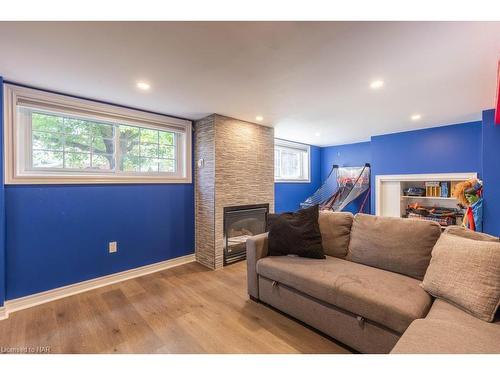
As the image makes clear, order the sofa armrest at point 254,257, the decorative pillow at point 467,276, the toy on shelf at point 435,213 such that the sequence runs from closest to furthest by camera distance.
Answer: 1. the decorative pillow at point 467,276
2. the sofa armrest at point 254,257
3. the toy on shelf at point 435,213

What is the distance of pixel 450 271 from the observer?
50.5 inches

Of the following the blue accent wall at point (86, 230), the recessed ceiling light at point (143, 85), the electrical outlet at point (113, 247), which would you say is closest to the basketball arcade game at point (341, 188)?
the blue accent wall at point (86, 230)

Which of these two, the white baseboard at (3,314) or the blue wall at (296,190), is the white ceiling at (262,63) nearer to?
the white baseboard at (3,314)

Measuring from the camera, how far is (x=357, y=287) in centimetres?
146

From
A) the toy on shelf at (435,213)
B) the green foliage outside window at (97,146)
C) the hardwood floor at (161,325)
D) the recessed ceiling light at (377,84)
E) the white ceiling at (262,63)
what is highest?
the recessed ceiling light at (377,84)

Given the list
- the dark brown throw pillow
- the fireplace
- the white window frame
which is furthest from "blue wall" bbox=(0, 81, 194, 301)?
the white window frame

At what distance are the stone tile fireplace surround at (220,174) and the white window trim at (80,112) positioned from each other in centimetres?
26

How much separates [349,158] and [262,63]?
14.3 feet

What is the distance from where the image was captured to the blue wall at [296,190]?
4801 mm

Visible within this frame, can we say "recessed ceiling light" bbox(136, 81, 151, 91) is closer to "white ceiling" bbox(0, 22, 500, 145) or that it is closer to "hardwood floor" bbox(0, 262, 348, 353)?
"white ceiling" bbox(0, 22, 500, 145)

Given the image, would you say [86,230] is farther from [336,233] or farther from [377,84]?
[377,84]
